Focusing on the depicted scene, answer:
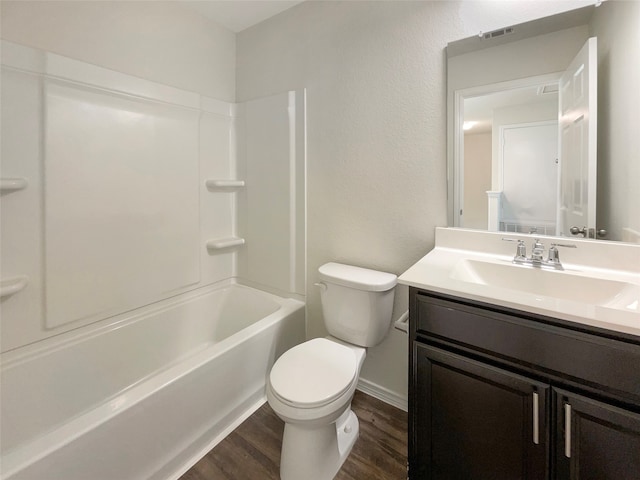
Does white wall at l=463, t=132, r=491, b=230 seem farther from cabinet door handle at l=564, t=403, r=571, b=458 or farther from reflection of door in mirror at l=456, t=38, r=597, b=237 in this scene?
cabinet door handle at l=564, t=403, r=571, b=458

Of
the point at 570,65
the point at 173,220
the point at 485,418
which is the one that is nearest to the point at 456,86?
the point at 570,65

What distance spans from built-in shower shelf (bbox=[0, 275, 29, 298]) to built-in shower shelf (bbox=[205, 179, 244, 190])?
110 centimetres

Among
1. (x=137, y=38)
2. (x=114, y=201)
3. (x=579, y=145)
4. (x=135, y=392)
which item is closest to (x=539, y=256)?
(x=579, y=145)

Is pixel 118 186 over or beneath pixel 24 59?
beneath

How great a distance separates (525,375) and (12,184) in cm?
204

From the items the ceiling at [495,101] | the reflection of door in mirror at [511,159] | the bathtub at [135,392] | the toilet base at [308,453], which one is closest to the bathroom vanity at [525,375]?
the reflection of door in mirror at [511,159]

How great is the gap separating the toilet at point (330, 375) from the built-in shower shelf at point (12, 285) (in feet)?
3.86

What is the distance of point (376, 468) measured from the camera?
4.34ft

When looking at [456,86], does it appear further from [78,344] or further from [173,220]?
[78,344]

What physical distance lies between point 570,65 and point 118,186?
7.32 feet

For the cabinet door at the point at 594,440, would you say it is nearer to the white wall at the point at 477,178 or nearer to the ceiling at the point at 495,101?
the white wall at the point at 477,178

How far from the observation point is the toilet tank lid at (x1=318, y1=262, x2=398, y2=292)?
1.46 metres

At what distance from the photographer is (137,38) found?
1676 millimetres

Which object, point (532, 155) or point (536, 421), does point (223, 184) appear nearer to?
point (532, 155)
